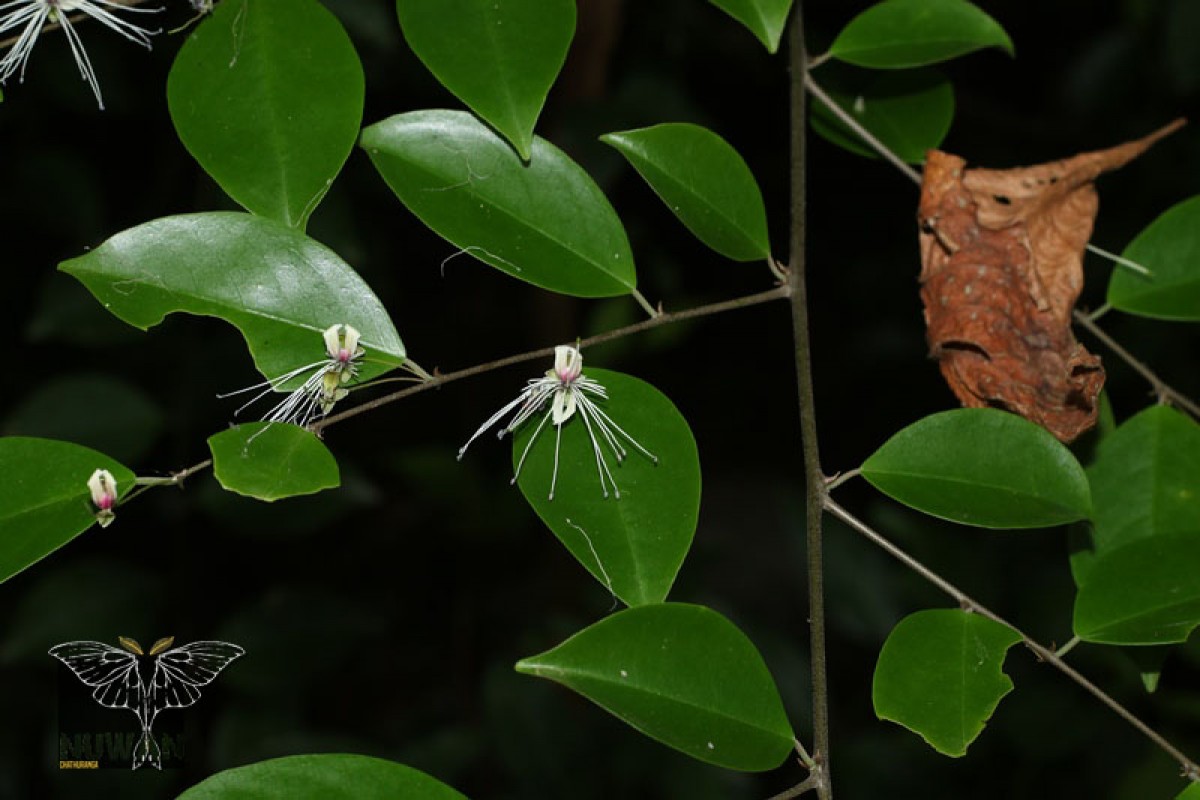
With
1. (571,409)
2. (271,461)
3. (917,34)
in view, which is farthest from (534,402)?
(917,34)

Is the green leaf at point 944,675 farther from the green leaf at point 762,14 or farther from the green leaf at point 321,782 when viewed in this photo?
the green leaf at point 762,14

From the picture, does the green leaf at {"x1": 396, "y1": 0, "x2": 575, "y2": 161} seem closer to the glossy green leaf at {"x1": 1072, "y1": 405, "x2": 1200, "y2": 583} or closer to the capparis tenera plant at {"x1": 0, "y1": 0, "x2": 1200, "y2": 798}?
the capparis tenera plant at {"x1": 0, "y1": 0, "x2": 1200, "y2": 798}

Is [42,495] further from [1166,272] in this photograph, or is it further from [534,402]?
[1166,272]

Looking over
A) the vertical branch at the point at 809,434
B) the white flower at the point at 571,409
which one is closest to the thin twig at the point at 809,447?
the vertical branch at the point at 809,434

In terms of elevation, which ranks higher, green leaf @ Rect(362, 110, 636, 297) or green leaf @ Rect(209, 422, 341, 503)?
green leaf @ Rect(362, 110, 636, 297)

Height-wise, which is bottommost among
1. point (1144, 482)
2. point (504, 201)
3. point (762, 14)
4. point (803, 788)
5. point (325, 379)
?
point (803, 788)

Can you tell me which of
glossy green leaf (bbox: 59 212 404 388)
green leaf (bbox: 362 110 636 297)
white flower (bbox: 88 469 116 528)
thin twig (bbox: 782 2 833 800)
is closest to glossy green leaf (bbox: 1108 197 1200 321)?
thin twig (bbox: 782 2 833 800)
